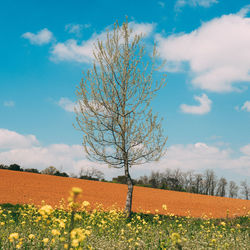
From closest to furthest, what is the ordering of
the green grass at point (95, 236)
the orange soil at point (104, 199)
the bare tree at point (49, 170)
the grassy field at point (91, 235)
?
the grassy field at point (91, 235)
the green grass at point (95, 236)
the orange soil at point (104, 199)
the bare tree at point (49, 170)

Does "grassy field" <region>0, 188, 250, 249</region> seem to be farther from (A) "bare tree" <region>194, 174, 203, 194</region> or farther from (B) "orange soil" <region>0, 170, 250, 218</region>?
(A) "bare tree" <region>194, 174, 203, 194</region>

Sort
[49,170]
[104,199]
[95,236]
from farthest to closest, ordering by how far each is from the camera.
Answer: [49,170] < [104,199] < [95,236]

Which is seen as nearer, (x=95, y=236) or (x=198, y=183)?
(x=95, y=236)

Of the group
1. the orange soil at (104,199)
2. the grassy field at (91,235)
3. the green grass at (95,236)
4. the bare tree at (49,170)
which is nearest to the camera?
the grassy field at (91,235)

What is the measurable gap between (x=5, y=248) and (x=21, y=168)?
1840 inches

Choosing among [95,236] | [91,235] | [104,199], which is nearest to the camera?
[91,235]

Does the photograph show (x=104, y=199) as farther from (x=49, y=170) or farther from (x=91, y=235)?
(x=49, y=170)

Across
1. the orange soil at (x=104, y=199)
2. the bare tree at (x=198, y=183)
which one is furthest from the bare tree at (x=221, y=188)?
the orange soil at (x=104, y=199)

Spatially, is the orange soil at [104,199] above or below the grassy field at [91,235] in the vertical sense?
below

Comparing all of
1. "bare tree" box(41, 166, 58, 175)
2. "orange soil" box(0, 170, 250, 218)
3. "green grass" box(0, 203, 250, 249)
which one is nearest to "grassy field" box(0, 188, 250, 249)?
"green grass" box(0, 203, 250, 249)

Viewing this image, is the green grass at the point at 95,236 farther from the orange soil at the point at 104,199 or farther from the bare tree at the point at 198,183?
the bare tree at the point at 198,183

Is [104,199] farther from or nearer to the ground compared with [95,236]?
nearer to the ground

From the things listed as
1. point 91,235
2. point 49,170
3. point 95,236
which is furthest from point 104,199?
point 49,170

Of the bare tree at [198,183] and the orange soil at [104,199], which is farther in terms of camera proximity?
the bare tree at [198,183]
